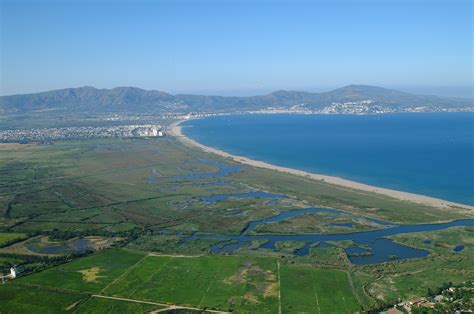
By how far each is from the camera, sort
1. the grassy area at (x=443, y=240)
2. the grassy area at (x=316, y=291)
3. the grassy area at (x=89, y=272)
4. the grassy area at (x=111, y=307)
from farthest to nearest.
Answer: the grassy area at (x=443, y=240), the grassy area at (x=89, y=272), the grassy area at (x=316, y=291), the grassy area at (x=111, y=307)

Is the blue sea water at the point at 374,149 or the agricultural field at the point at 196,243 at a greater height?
the blue sea water at the point at 374,149

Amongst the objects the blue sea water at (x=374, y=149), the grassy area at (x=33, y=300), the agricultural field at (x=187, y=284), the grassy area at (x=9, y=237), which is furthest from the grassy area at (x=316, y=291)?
the blue sea water at (x=374, y=149)

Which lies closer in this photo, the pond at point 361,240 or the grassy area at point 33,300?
the grassy area at point 33,300

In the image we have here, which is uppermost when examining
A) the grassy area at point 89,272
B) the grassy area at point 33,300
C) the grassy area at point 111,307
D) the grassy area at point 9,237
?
the grassy area at point 9,237

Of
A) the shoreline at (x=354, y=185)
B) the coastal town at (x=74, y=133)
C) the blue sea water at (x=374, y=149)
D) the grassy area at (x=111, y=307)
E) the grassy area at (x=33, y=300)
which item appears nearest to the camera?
the grassy area at (x=111, y=307)

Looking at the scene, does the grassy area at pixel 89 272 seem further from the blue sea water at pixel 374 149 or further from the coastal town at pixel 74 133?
the coastal town at pixel 74 133

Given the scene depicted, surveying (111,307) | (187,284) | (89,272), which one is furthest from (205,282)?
(89,272)
